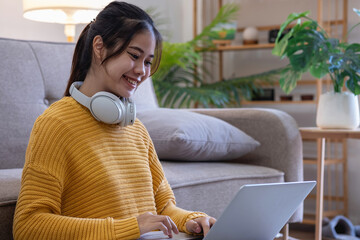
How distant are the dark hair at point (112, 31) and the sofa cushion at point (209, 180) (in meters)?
0.46

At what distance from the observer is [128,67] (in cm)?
100

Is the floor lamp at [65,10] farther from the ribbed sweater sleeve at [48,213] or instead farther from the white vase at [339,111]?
the ribbed sweater sleeve at [48,213]

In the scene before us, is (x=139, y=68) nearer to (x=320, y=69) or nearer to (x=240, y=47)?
(x=320, y=69)

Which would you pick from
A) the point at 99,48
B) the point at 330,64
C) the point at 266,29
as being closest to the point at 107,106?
the point at 99,48

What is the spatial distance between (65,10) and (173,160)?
92 centimetres

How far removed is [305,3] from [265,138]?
1885 mm

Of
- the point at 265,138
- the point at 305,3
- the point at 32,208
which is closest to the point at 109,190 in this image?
the point at 32,208

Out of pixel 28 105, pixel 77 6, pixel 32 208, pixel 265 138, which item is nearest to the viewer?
pixel 32 208

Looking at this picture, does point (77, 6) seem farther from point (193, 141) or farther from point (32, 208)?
point (32, 208)

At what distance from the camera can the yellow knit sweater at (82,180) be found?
0.89 meters

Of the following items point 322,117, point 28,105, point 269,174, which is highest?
point 28,105

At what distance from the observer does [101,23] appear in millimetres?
1026

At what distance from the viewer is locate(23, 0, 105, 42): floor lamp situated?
2.18 m

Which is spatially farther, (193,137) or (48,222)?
(193,137)
